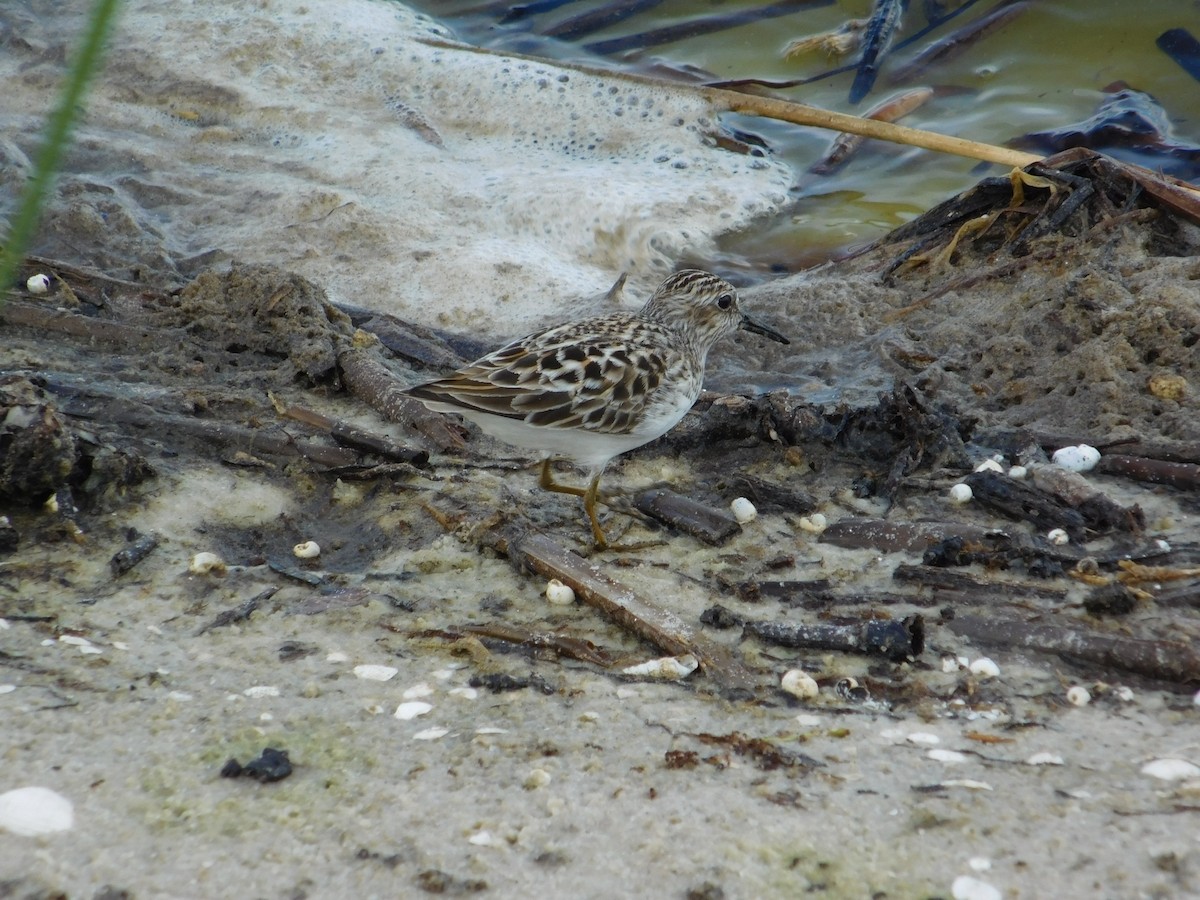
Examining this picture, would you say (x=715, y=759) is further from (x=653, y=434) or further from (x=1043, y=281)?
(x=1043, y=281)

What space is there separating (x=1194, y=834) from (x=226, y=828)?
2227 mm

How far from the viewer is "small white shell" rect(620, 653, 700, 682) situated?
3518 millimetres

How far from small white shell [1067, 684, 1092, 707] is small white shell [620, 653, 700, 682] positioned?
3.71 ft

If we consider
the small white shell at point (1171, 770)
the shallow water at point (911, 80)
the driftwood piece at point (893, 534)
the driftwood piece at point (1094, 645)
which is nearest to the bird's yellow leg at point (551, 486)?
the driftwood piece at point (893, 534)

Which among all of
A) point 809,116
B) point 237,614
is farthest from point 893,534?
point 809,116

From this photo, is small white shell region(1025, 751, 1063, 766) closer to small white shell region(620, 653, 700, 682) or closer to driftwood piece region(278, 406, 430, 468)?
small white shell region(620, 653, 700, 682)

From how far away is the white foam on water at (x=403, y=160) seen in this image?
7.43 meters

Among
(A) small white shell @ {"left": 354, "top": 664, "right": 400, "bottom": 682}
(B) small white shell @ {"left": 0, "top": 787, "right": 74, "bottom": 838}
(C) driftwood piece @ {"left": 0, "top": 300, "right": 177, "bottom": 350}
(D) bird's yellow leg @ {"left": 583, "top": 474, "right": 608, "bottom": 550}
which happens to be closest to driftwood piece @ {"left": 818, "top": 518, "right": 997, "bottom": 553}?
(D) bird's yellow leg @ {"left": 583, "top": 474, "right": 608, "bottom": 550}

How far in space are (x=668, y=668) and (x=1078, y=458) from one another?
91.6 inches

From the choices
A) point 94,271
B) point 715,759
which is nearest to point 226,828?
point 715,759

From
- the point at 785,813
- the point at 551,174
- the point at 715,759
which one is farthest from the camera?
the point at 551,174

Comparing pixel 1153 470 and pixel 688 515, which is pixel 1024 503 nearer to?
pixel 1153 470

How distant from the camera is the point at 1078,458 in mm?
4754

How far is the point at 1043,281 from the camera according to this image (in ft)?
19.9
